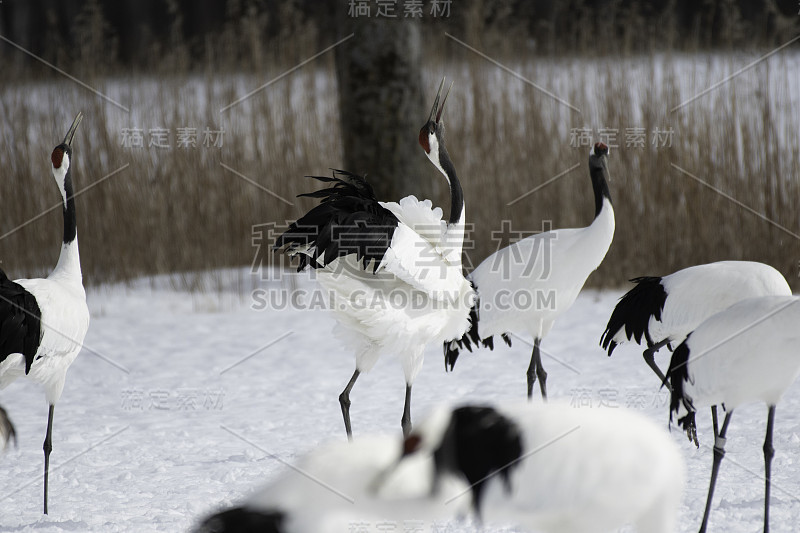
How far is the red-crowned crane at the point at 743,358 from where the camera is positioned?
259cm

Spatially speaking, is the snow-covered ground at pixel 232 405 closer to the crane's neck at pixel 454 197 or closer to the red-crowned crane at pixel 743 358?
the red-crowned crane at pixel 743 358

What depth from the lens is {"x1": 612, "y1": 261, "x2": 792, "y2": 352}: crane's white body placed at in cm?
356

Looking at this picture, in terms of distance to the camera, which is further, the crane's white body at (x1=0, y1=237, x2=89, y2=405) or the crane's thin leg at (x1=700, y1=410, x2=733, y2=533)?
the crane's white body at (x1=0, y1=237, x2=89, y2=405)

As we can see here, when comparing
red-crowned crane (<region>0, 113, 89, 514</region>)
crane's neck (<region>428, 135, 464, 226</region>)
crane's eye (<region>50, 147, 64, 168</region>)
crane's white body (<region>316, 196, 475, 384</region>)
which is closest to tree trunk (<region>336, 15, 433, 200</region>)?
crane's neck (<region>428, 135, 464, 226</region>)

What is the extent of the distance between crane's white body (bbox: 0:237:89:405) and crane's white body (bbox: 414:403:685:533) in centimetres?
214

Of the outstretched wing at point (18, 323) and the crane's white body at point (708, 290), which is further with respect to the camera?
the crane's white body at point (708, 290)

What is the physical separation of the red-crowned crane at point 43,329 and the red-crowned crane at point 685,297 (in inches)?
86.5

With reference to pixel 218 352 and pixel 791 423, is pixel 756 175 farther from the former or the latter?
pixel 218 352

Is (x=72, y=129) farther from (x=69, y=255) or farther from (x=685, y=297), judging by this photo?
(x=685, y=297)

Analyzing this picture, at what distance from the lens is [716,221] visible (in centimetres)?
629

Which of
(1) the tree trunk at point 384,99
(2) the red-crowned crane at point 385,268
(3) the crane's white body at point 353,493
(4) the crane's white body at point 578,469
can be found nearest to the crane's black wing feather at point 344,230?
(2) the red-crowned crane at point 385,268

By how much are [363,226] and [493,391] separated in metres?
1.59

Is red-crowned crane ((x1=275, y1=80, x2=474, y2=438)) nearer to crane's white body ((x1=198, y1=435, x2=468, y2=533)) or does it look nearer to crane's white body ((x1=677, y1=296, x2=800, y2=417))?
crane's white body ((x1=677, y1=296, x2=800, y2=417))

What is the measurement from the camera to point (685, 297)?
3.69 meters
